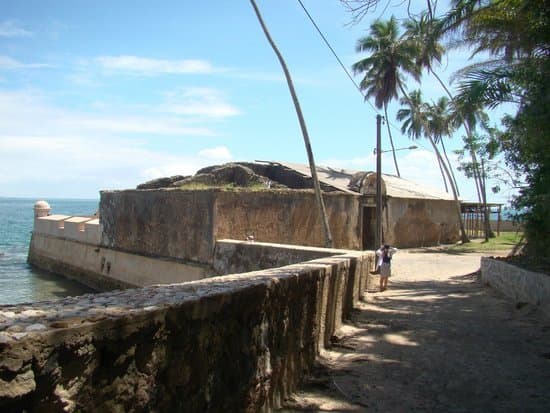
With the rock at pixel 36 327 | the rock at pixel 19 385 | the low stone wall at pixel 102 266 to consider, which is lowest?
the low stone wall at pixel 102 266

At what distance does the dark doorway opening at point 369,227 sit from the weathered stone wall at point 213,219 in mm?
2458

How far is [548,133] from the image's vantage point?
9820 mm

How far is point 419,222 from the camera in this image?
96.0 feet

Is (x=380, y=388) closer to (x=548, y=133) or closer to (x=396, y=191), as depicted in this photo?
(x=548, y=133)

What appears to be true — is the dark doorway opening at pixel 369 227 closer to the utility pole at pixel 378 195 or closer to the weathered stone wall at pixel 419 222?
the weathered stone wall at pixel 419 222

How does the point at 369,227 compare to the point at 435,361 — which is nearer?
the point at 435,361

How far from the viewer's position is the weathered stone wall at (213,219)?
17375 millimetres

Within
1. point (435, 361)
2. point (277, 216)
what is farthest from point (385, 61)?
point (435, 361)

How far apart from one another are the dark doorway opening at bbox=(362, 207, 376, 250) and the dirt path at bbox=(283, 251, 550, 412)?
47.0ft

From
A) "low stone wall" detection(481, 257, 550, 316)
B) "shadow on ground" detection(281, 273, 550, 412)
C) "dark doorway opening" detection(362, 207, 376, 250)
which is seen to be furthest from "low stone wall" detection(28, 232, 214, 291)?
"dark doorway opening" detection(362, 207, 376, 250)

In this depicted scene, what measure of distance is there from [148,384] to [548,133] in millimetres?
9347

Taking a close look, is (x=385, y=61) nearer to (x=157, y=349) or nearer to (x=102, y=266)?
(x=102, y=266)

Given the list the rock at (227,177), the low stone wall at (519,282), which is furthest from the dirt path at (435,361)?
the rock at (227,177)

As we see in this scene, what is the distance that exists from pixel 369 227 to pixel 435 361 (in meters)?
19.5
